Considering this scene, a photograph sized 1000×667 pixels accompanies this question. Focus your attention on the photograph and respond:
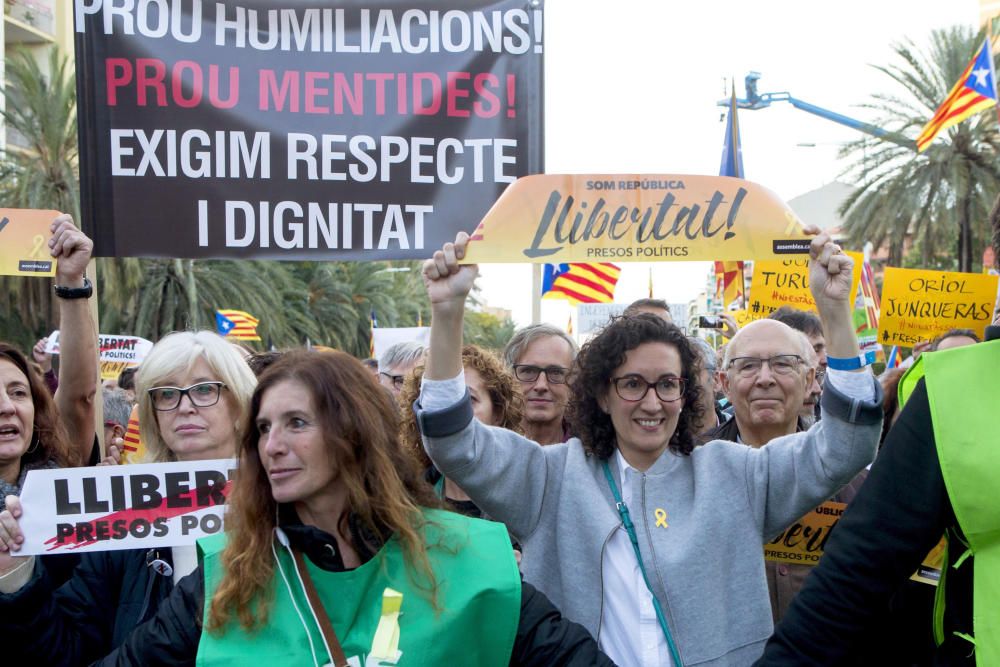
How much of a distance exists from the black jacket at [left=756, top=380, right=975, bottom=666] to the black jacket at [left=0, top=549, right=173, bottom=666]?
69.4 inches

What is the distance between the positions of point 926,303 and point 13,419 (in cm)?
685

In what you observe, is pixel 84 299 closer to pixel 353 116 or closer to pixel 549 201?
pixel 353 116

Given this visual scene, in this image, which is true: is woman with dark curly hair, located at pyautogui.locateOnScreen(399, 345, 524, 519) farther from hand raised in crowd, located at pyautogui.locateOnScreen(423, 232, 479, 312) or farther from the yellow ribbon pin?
the yellow ribbon pin

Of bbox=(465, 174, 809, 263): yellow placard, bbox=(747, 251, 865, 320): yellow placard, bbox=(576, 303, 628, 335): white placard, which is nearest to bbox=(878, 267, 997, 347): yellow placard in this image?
bbox=(747, 251, 865, 320): yellow placard

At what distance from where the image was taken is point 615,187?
3.15 m

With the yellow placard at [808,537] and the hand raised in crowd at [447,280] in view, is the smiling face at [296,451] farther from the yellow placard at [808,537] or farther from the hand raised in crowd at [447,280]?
the yellow placard at [808,537]

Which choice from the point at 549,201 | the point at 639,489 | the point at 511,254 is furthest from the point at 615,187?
the point at 639,489

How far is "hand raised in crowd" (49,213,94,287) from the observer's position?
3.32 m

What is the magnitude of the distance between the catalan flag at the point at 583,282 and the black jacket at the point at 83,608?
32.2ft

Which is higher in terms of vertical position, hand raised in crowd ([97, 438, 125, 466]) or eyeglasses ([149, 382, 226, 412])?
eyeglasses ([149, 382, 226, 412])

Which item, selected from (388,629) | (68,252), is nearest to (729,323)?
(68,252)

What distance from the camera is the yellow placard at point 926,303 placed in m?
7.91

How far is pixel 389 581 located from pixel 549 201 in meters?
1.36

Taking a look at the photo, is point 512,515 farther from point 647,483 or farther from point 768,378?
point 768,378
